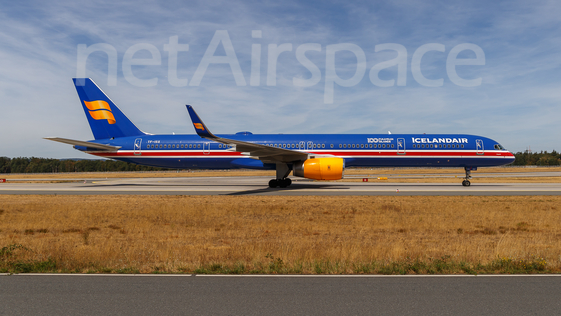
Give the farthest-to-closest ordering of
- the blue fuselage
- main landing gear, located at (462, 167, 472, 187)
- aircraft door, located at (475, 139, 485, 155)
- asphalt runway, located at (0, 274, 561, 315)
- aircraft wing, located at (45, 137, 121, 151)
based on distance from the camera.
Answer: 1. aircraft door, located at (475, 139, 485, 155)
2. the blue fuselage
3. main landing gear, located at (462, 167, 472, 187)
4. aircraft wing, located at (45, 137, 121, 151)
5. asphalt runway, located at (0, 274, 561, 315)

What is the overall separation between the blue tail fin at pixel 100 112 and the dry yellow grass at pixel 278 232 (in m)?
15.2

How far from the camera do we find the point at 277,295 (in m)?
5.85

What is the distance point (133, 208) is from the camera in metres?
17.9

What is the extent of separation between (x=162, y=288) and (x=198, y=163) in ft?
88.1

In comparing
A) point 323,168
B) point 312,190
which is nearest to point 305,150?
point 312,190

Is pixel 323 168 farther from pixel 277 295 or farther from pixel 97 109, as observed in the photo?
pixel 97 109

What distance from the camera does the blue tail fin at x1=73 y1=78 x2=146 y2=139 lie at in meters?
34.0

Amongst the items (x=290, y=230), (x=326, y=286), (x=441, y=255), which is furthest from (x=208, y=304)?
(x=290, y=230)

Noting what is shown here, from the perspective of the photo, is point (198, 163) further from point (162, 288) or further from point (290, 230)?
point (162, 288)

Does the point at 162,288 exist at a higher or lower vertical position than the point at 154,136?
lower

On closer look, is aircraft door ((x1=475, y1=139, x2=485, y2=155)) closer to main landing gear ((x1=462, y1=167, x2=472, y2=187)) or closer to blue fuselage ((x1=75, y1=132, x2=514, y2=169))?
blue fuselage ((x1=75, y1=132, x2=514, y2=169))

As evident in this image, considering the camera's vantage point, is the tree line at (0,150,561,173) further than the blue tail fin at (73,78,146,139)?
Yes

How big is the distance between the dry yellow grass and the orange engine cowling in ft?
18.4

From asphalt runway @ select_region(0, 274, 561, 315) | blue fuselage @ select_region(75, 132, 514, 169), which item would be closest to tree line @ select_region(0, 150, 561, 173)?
blue fuselage @ select_region(75, 132, 514, 169)
